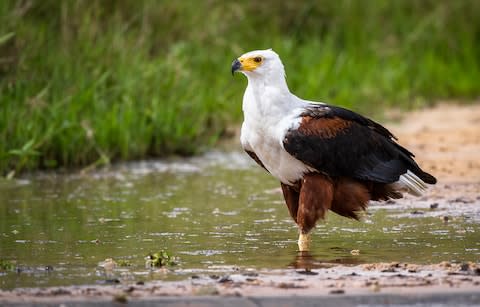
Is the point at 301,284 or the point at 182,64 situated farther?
the point at 182,64

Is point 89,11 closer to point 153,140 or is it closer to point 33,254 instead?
point 153,140

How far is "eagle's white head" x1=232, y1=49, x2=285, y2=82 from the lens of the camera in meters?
6.81

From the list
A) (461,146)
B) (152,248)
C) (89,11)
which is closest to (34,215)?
(152,248)

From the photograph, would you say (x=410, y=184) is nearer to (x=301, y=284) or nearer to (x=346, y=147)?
(x=346, y=147)

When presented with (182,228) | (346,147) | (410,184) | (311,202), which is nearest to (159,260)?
(311,202)

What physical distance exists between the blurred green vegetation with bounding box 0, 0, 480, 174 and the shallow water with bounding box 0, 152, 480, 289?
44cm

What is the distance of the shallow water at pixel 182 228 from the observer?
5.75 meters

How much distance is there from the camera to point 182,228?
7035mm

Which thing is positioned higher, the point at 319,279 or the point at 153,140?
the point at 153,140

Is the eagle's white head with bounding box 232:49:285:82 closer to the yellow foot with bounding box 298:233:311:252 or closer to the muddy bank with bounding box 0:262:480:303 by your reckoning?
the yellow foot with bounding box 298:233:311:252

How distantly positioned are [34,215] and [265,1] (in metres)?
7.25

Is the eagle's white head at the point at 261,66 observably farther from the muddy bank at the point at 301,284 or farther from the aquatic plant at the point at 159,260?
the aquatic plant at the point at 159,260

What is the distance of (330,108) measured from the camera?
22.5 ft

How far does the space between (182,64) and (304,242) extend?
496cm
